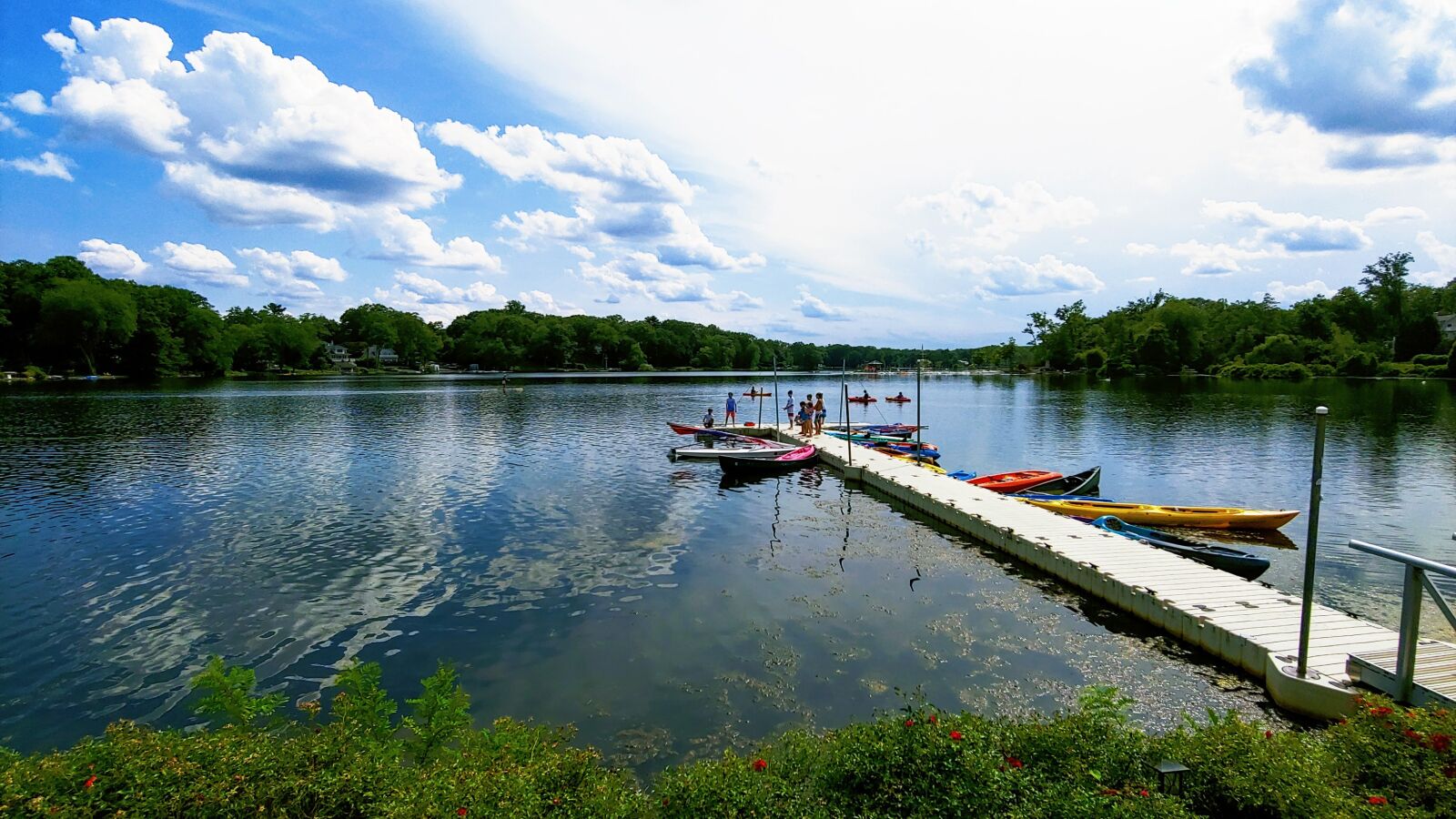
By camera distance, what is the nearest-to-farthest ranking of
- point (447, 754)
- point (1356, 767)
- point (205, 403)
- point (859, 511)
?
point (1356, 767) → point (447, 754) → point (859, 511) → point (205, 403)

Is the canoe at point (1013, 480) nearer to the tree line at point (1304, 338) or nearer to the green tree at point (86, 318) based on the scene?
the tree line at point (1304, 338)

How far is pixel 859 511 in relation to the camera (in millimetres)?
23406

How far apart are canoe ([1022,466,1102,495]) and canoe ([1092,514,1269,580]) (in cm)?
686

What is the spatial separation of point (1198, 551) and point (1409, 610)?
28.1 ft

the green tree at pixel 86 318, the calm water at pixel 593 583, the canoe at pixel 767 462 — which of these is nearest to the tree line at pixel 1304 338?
the calm water at pixel 593 583

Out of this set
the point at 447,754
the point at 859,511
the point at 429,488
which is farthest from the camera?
the point at 429,488

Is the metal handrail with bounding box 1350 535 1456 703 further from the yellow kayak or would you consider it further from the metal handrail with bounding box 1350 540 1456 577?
the yellow kayak

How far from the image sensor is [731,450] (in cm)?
3447

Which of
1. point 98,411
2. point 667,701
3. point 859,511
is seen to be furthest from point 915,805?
point 98,411

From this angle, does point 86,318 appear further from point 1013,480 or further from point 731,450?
point 1013,480

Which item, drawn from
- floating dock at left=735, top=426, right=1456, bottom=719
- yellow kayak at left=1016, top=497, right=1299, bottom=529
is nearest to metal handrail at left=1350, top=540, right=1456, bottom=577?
floating dock at left=735, top=426, right=1456, bottom=719

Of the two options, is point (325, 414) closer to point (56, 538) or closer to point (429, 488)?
point (429, 488)

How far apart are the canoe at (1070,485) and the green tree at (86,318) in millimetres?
124151

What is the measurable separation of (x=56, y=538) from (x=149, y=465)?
1334cm
